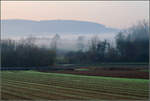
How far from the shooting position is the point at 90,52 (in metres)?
89.3

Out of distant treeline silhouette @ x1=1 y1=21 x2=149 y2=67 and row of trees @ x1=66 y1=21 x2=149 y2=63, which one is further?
row of trees @ x1=66 y1=21 x2=149 y2=63

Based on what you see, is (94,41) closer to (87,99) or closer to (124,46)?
(124,46)

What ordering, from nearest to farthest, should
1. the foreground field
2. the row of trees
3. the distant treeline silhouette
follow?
the foreground field → the distant treeline silhouette → the row of trees

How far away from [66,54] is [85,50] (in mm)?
10958

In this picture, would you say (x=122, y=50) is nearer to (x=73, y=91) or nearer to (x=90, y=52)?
(x=90, y=52)

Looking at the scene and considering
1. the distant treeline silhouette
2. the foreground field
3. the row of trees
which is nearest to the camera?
the foreground field

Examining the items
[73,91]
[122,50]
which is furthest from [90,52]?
[73,91]

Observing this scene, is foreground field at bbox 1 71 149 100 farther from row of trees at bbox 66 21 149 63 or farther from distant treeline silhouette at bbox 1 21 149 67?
row of trees at bbox 66 21 149 63

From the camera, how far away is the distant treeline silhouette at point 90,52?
6706cm

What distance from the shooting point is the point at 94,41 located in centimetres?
9625

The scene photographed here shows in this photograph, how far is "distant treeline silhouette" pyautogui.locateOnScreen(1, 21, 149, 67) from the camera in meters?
67.1

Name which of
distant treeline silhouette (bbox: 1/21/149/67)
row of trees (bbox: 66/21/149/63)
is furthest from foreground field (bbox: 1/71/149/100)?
row of trees (bbox: 66/21/149/63)

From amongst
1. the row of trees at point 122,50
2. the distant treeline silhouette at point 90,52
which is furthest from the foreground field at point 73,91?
the row of trees at point 122,50

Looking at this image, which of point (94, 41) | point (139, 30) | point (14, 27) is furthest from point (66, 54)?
point (14, 27)
